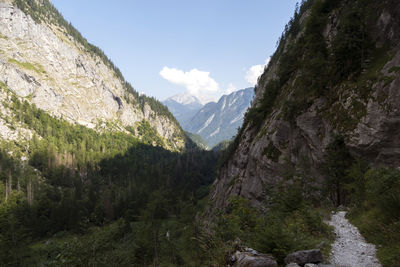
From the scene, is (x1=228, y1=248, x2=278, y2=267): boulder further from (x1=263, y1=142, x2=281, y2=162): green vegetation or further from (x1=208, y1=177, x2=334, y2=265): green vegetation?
(x1=263, y1=142, x2=281, y2=162): green vegetation

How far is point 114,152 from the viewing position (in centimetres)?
16225

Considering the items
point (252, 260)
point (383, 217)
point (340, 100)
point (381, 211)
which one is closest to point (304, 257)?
point (252, 260)

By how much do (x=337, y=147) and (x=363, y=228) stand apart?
13.6 metres

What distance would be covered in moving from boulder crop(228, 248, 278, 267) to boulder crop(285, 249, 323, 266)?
0.56m

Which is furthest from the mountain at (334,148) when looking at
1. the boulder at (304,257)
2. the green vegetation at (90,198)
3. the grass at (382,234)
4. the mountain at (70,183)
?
the mountain at (70,183)

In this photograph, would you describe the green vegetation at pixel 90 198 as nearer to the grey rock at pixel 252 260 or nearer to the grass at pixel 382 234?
the grey rock at pixel 252 260

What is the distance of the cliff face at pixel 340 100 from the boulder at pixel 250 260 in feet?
32.8

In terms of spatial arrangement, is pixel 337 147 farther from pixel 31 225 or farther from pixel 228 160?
pixel 31 225

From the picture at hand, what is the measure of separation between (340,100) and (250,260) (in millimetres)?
23632

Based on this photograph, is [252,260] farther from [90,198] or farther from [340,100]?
[90,198]

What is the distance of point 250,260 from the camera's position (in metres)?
5.70

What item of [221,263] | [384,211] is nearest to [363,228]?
[384,211]

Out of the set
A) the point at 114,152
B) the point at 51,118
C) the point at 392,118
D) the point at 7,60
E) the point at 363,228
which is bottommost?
the point at 363,228

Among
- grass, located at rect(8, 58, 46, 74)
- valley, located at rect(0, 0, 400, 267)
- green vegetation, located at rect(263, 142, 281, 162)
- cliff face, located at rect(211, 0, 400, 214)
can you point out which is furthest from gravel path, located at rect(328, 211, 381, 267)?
grass, located at rect(8, 58, 46, 74)
